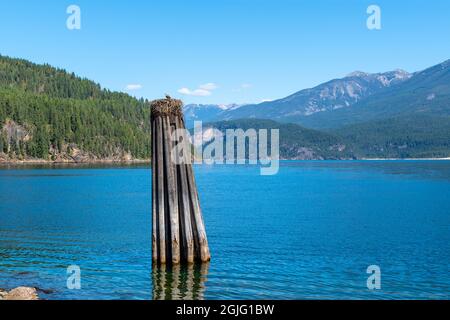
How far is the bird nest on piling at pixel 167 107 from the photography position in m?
25.3

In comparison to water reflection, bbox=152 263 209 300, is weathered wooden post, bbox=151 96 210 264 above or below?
above

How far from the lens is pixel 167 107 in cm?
2531

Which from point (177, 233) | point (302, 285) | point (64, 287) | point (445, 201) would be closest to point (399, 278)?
point (302, 285)

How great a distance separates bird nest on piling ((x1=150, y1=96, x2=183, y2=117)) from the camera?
25.3 meters

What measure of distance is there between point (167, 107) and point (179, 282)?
8.41 meters

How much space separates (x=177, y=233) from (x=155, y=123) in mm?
5266

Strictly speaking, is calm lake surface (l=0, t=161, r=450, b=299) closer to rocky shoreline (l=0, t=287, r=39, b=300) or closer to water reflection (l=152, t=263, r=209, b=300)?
→ water reflection (l=152, t=263, r=209, b=300)

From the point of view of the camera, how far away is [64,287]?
1017 inches
